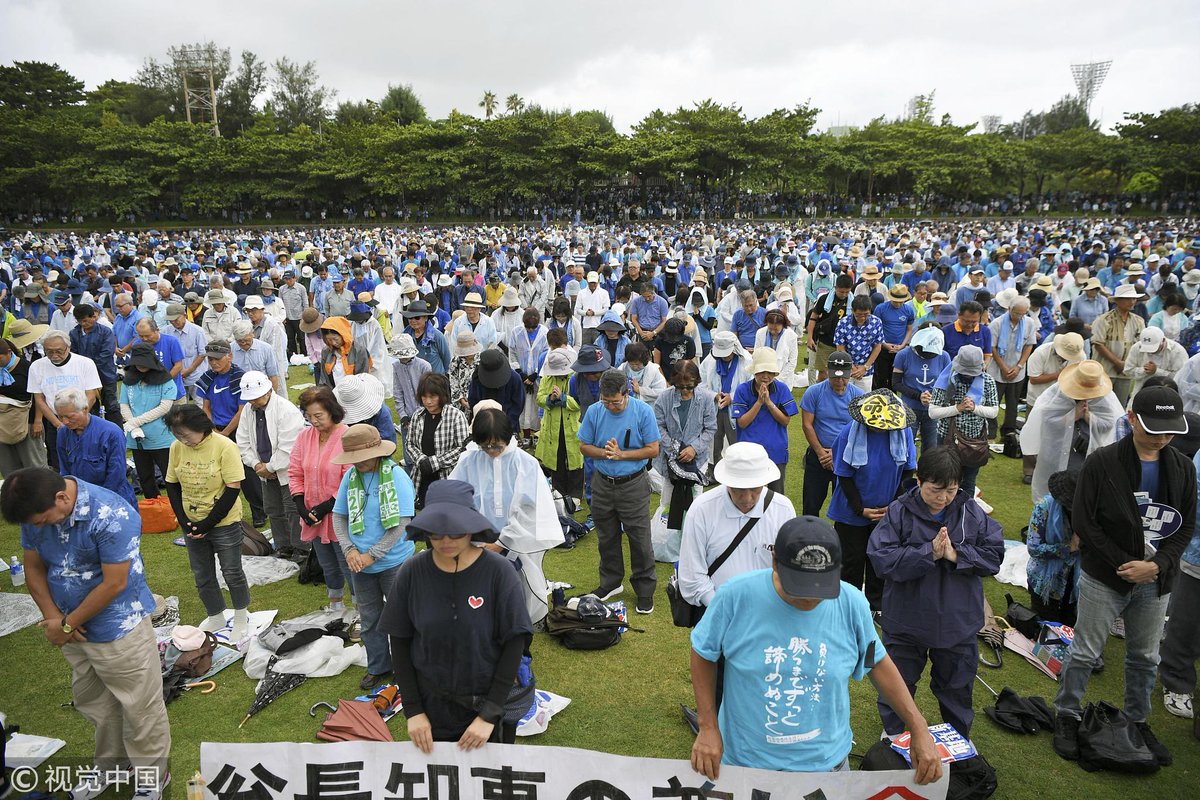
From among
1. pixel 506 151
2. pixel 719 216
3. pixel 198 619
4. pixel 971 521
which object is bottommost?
pixel 198 619

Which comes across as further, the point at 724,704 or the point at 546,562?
the point at 546,562

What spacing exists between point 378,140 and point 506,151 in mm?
8898

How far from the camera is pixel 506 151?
4609 cm

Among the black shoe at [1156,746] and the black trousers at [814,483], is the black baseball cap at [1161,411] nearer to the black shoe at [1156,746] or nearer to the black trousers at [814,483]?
the black shoe at [1156,746]

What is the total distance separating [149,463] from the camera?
7.04 metres

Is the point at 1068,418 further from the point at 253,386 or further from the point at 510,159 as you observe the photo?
the point at 510,159

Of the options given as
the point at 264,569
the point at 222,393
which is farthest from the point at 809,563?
the point at 222,393

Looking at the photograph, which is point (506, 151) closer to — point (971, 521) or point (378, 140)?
point (378, 140)

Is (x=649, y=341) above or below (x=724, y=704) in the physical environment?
above

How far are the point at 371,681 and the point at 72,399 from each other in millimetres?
3083

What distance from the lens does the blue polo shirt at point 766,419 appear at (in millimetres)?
5656

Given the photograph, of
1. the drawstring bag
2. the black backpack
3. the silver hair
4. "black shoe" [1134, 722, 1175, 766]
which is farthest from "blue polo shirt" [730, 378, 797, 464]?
the drawstring bag

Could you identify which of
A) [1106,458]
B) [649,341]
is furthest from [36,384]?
[1106,458]

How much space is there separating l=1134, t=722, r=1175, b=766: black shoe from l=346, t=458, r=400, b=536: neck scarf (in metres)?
4.45
